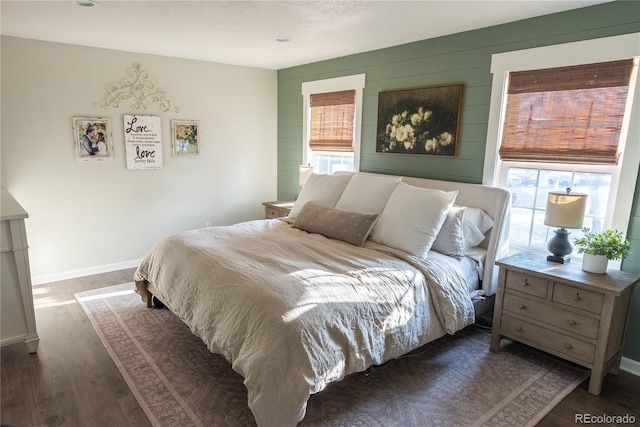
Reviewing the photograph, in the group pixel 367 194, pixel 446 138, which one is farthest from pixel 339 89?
pixel 367 194

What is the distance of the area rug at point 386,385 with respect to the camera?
2.07 m

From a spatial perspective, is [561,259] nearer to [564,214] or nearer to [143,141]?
[564,214]

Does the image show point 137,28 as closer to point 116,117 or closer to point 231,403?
point 116,117

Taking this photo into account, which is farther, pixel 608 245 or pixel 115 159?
pixel 115 159

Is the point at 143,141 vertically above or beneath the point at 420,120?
beneath

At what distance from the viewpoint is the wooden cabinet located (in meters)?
2.45

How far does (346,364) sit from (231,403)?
70 cm

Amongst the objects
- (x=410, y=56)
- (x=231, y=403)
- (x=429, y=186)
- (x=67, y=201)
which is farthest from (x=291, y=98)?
(x=231, y=403)

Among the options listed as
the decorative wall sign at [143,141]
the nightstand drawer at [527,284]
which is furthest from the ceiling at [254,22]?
the nightstand drawer at [527,284]

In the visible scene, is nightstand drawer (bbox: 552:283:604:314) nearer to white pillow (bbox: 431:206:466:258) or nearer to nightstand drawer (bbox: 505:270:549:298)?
nightstand drawer (bbox: 505:270:549:298)

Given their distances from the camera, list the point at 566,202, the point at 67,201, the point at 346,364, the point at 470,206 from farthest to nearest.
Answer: the point at 67,201 < the point at 470,206 < the point at 566,202 < the point at 346,364

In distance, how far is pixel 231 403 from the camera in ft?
7.07

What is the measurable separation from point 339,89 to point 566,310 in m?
3.05

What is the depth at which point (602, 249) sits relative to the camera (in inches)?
93.0
